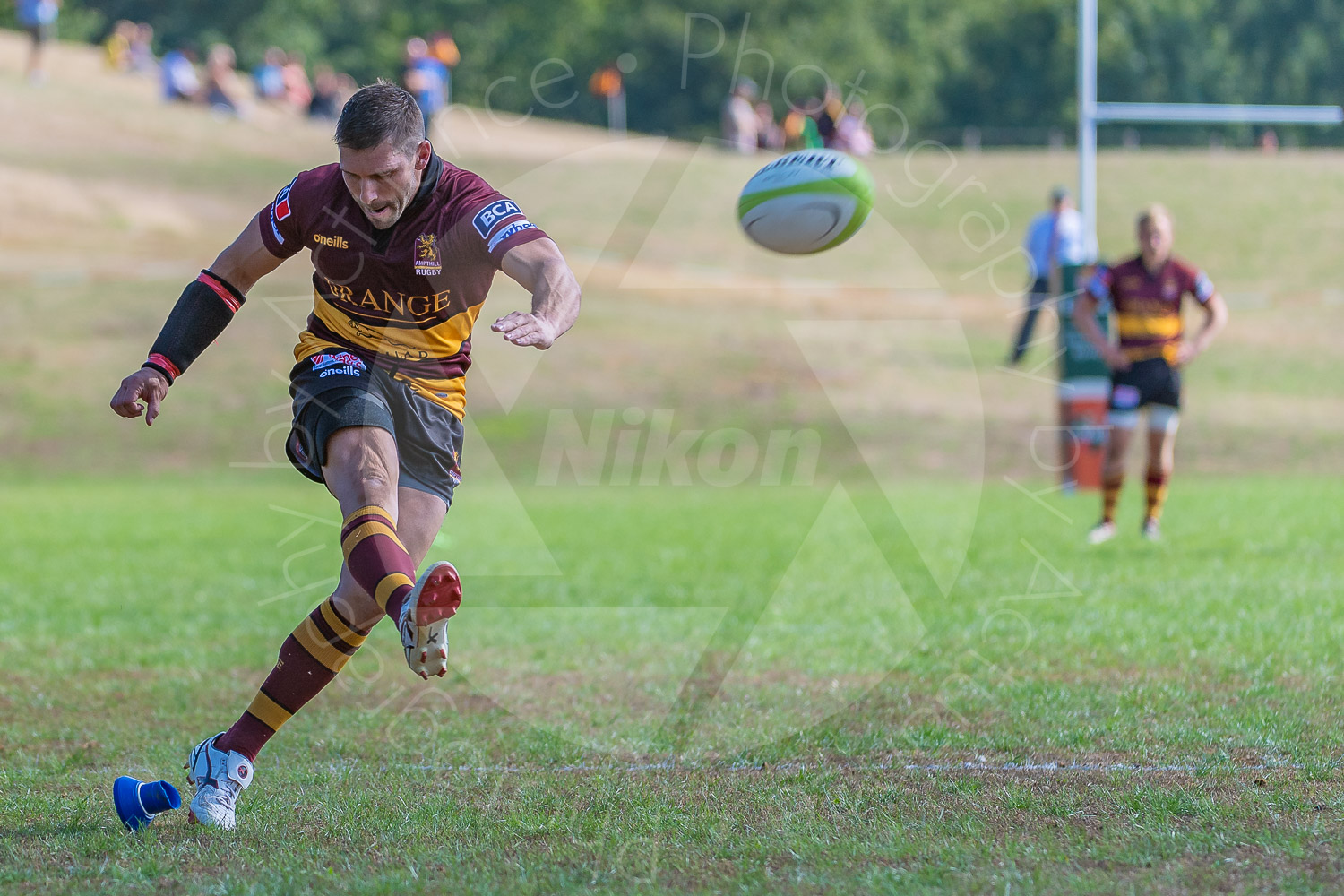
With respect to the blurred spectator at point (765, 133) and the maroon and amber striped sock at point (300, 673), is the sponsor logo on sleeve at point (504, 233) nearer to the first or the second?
the maroon and amber striped sock at point (300, 673)

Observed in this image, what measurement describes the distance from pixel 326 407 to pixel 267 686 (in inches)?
35.4

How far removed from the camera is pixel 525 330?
3.91 meters

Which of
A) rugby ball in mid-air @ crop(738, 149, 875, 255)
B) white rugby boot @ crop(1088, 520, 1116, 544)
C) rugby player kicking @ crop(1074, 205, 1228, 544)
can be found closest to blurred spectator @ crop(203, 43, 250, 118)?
rugby player kicking @ crop(1074, 205, 1228, 544)

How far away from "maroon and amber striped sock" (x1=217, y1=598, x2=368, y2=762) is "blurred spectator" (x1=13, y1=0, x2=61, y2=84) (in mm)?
31442

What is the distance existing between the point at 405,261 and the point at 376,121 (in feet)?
1.61

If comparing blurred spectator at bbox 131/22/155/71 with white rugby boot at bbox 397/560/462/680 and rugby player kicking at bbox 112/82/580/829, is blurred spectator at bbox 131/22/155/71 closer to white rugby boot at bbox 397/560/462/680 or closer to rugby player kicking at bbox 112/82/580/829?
rugby player kicking at bbox 112/82/580/829

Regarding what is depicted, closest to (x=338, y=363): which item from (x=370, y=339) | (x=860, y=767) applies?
(x=370, y=339)

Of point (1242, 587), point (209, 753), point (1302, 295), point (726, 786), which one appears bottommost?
point (1302, 295)

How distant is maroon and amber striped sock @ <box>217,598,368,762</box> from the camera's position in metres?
4.36

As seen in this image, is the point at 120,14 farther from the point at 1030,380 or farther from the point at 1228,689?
the point at 1228,689

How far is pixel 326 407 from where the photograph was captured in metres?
4.48

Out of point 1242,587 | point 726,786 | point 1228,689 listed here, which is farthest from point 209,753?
point 1242,587

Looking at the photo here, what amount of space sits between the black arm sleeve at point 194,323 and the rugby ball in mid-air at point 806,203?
2.38 m

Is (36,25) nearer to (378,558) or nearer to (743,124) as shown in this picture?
(743,124)
